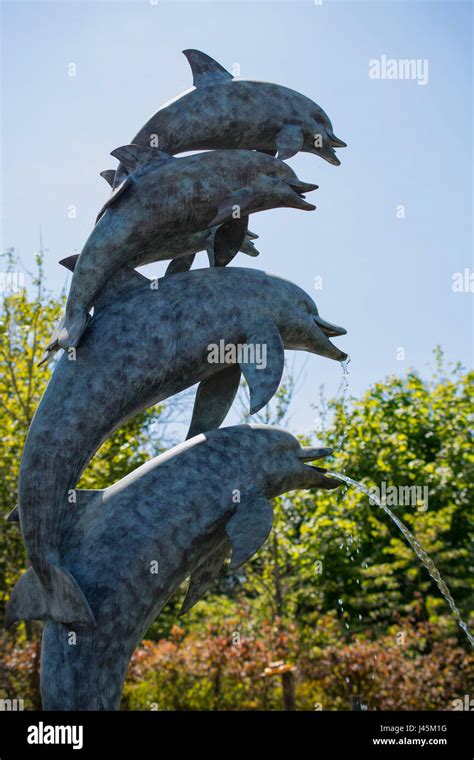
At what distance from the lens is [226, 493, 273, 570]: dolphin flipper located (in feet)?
19.8

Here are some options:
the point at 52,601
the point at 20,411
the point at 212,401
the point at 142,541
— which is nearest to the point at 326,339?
the point at 212,401

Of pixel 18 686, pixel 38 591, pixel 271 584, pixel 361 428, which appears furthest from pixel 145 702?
pixel 38 591

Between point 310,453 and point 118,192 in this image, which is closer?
point 118,192

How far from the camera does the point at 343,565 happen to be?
21922 mm

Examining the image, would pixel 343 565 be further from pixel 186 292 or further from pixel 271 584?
pixel 186 292

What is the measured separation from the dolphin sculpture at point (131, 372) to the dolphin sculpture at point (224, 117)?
49.6 inches

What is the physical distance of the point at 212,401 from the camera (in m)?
7.27

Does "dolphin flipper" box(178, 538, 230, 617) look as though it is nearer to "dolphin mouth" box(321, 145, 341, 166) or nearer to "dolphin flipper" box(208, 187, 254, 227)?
"dolphin flipper" box(208, 187, 254, 227)

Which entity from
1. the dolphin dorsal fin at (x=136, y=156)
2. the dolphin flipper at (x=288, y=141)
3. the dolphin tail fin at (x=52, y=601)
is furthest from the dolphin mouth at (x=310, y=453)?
the dolphin dorsal fin at (x=136, y=156)

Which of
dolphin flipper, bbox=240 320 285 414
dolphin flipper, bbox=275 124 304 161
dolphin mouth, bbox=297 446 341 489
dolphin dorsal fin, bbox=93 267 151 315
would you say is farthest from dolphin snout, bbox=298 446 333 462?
dolphin flipper, bbox=275 124 304 161

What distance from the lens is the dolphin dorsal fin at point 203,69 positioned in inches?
293

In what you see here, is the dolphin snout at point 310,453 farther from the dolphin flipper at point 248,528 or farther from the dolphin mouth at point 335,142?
the dolphin mouth at point 335,142

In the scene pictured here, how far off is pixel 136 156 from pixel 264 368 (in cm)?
208

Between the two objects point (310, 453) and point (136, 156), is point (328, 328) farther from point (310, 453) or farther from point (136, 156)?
point (136, 156)
